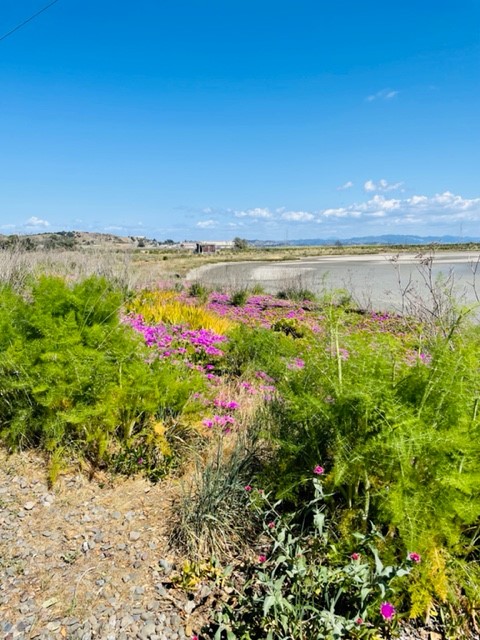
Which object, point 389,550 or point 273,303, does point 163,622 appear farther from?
point 273,303

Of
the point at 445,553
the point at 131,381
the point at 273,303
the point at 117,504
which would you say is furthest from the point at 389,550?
the point at 273,303

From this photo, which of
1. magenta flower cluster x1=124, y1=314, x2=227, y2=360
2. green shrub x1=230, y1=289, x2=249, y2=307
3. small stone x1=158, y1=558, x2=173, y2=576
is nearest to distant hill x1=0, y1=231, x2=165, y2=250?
green shrub x1=230, y1=289, x2=249, y2=307

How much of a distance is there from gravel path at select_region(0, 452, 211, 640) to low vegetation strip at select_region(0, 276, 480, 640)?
12cm

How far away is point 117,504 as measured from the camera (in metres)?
2.88

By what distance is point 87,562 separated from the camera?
7.91 ft

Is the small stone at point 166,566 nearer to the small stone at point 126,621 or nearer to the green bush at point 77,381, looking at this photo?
the small stone at point 126,621

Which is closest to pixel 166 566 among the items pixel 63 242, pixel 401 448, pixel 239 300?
pixel 401 448

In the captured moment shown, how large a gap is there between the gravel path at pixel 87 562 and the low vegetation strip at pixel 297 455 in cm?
12

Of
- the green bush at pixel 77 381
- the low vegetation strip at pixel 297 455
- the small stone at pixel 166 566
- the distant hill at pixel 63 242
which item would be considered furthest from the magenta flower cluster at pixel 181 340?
the distant hill at pixel 63 242

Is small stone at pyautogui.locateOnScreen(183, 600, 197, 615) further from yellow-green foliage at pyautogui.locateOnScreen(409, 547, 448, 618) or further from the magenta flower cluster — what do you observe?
the magenta flower cluster

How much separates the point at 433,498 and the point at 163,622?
138 centimetres

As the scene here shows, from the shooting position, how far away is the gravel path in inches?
80.7

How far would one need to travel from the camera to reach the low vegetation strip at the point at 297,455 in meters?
1.93

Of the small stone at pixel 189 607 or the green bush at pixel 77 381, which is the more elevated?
the green bush at pixel 77 381
